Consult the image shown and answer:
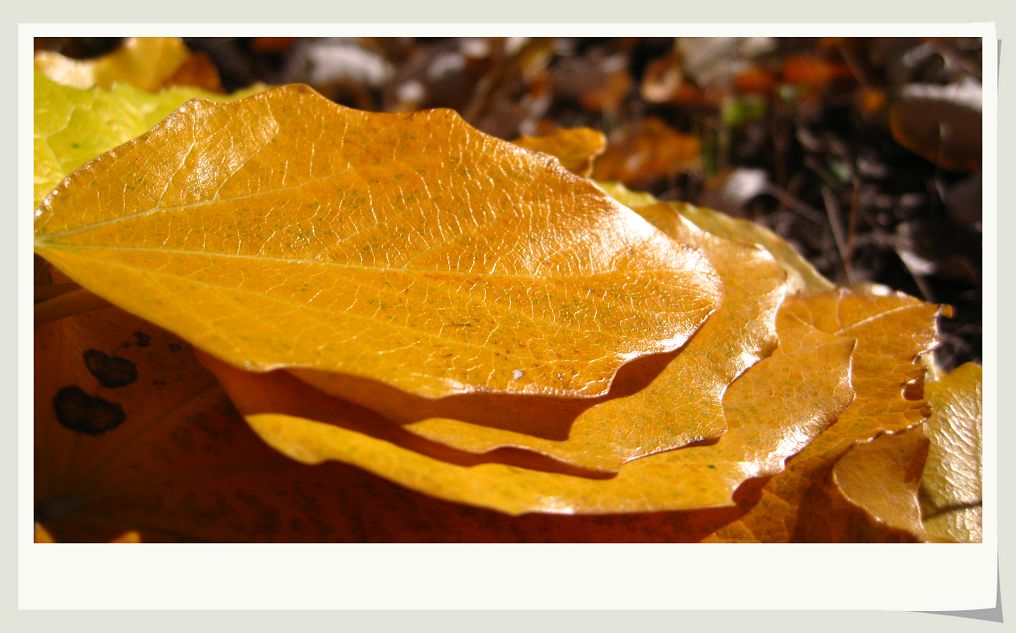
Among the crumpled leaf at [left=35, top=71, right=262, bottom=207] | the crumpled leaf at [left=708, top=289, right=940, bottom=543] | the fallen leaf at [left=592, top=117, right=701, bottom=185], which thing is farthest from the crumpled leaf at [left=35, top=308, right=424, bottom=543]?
the fallen leaf at [left=592, top=117, right=701, bottom=185]

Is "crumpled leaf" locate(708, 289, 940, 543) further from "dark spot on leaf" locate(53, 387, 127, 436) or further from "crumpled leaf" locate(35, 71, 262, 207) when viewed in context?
"crumpled leaf" locate(35, 71, 262, 207)

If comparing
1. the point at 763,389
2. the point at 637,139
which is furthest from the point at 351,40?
the point at 763,389

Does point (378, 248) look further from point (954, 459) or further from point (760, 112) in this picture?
point (760, 112)

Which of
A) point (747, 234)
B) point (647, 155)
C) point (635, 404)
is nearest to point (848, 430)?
point (635, 404)

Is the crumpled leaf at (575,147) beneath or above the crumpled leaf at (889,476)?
above

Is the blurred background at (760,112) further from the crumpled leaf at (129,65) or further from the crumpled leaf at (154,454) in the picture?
the crumpled leaf at (154,454)

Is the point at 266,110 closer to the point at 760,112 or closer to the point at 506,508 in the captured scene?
the point at 506,508

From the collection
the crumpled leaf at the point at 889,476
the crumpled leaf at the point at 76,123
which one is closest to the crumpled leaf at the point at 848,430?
the crumpled leaf at the point at 889,476

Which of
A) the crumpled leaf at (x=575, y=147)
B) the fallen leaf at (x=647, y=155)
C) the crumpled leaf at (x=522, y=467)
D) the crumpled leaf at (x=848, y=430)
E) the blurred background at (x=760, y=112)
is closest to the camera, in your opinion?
the crumpled leaf at (x=522, y=467)
